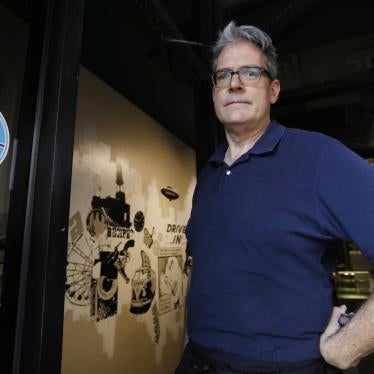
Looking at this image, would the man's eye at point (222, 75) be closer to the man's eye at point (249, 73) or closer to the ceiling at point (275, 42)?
the man's eye at point (249, 73)

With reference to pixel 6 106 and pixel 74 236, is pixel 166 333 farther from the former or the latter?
pixel 6 106

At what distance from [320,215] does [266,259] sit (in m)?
0.13

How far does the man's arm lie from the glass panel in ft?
2.17

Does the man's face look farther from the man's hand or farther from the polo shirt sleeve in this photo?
the man's hand

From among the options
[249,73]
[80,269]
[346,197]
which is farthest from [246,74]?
[80,269]

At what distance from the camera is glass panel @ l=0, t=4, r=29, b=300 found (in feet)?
2.29

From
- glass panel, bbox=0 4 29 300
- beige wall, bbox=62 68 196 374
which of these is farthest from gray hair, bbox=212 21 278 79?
beige wall, bbox=62 68 196 374

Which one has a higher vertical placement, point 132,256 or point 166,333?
point 132,256

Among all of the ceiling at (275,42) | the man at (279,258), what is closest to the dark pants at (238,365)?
the man at (279,258)

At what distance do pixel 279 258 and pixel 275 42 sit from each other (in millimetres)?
1030

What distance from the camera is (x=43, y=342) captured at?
0.60 metres

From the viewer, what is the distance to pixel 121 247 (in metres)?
1.58

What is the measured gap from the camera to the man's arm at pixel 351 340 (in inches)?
21.1

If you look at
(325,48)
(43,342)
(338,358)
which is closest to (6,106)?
(43,342)
